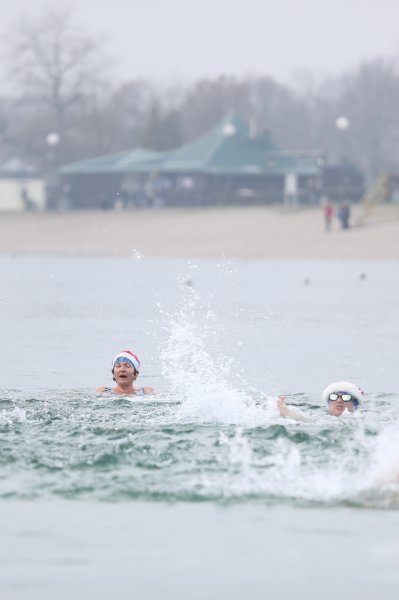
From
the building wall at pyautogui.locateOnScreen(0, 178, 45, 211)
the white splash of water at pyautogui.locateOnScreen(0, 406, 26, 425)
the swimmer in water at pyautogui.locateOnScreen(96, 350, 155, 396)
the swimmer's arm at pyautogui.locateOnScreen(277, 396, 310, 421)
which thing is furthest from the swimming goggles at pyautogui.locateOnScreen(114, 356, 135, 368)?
the building wall at pyautogui.locateOnScreen(0, 178, 45, 211)

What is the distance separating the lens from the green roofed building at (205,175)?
86.3 m

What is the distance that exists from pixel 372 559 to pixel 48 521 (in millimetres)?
2682

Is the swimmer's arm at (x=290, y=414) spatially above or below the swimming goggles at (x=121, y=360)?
below

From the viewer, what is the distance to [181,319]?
108ft

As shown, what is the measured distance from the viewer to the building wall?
326 ft

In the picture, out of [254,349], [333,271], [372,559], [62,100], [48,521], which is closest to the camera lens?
[372,559]

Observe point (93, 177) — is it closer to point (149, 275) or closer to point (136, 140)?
point (136, 140)

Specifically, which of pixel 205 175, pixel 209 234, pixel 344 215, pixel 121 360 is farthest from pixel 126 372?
pixel 205 175

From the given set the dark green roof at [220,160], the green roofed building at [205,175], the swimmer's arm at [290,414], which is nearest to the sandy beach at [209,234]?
the green roofed building at [205,175]

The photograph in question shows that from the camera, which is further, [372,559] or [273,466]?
[273,466]

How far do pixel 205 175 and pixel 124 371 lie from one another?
71.3 meters

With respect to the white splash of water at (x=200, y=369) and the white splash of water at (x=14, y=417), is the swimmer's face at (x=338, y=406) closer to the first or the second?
the white splash of water at (x=200, y=369)

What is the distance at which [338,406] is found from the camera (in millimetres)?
17031

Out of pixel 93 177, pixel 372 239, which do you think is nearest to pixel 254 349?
pixel 372 239
